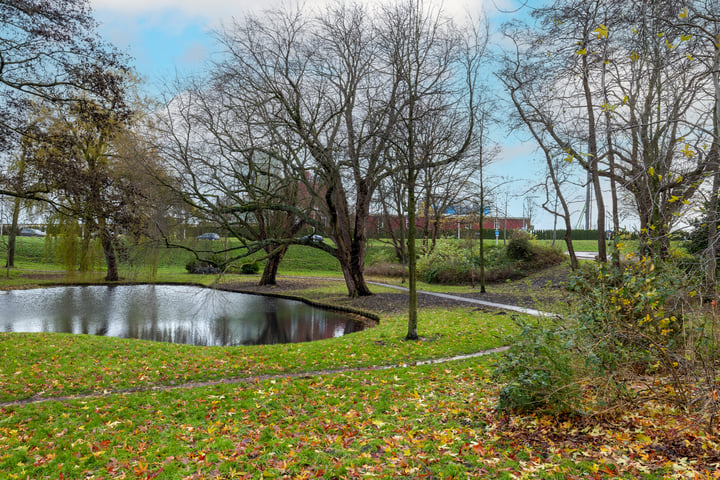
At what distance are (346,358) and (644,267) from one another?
493 centimetres

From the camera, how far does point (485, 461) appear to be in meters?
3.80

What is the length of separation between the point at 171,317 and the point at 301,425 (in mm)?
11767

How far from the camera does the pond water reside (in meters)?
12.7

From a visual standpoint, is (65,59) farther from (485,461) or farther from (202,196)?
(485,461)

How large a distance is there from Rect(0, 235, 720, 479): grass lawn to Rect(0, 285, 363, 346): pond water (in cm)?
416

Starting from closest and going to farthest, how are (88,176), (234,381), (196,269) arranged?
(234,381) → (88,176) → (196,269)

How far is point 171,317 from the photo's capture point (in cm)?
1534

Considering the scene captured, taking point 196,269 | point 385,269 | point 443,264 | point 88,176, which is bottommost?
point 196,269

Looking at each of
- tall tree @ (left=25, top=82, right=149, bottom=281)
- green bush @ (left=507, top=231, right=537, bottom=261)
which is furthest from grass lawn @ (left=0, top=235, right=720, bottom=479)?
green bush @ (left=507, top=231, right=537, bottom=261)

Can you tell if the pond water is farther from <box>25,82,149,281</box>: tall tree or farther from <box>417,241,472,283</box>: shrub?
<box>417,241,472,283</box>: shrub

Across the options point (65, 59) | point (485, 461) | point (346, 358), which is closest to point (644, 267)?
point (485, 461)

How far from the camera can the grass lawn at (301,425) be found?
3.79m

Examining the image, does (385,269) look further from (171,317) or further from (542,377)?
(542,377)

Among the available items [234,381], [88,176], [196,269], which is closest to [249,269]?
[196,269]
